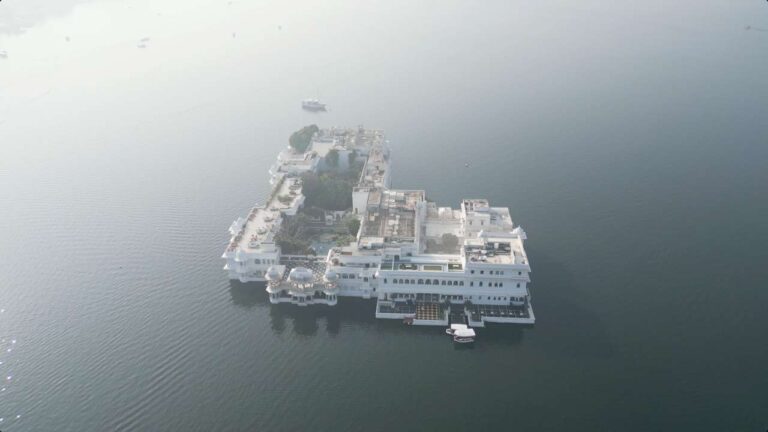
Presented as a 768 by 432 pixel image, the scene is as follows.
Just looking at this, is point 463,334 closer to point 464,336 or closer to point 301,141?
point 464,336

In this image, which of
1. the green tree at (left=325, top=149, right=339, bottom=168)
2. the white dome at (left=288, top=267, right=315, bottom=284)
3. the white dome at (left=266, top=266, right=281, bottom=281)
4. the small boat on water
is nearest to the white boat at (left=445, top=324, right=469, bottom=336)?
the small boat on water

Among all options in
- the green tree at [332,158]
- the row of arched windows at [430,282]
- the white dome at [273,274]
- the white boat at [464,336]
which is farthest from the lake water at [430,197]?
the green tree at [332,158]

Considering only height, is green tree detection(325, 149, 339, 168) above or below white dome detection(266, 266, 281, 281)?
above

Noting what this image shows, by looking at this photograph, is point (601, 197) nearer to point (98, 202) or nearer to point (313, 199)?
point (313, 199)

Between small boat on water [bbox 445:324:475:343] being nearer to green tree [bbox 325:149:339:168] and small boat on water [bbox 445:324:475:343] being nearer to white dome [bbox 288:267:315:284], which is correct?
white dome [bbox 288:267:315:284]

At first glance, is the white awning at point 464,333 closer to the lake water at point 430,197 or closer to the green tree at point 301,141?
the lake water at point 430,197

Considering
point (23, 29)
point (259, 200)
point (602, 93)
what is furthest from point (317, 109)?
point (23, 29)
